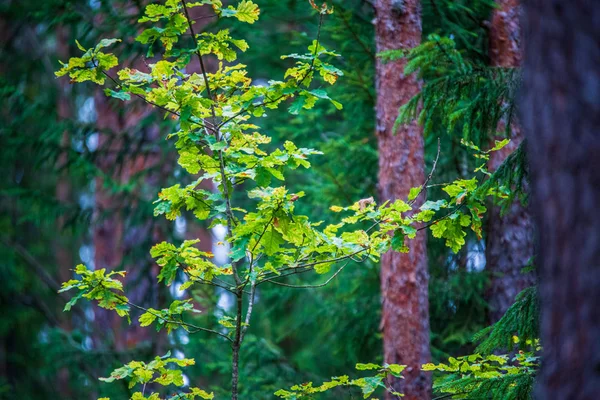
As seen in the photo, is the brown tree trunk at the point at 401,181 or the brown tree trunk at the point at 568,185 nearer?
the brown tree trunk at the point at 568,185

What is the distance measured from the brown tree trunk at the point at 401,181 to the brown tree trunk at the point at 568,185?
2880mm

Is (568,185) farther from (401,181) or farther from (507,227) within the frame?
(507,227)

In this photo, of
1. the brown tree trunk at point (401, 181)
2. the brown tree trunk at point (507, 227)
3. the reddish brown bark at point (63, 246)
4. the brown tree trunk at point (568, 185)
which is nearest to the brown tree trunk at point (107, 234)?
the reddish brown bark at point (63, 246)

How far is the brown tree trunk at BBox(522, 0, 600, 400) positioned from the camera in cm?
161

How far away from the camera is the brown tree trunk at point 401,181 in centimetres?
463

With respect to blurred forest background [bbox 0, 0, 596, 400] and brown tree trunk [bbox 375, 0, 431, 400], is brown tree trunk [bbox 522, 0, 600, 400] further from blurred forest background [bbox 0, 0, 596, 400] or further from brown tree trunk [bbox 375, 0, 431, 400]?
brown tree trunk [bbox 375, 0, 431, 400]

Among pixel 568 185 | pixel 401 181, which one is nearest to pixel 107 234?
pixel 401 181

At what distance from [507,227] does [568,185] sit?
4247mm

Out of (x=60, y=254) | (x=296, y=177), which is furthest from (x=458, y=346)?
(x=60, y=254)

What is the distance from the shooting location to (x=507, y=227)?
5715 mm

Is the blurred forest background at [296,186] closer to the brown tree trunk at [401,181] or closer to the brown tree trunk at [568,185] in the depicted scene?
the brown tree trunk at [401,181]

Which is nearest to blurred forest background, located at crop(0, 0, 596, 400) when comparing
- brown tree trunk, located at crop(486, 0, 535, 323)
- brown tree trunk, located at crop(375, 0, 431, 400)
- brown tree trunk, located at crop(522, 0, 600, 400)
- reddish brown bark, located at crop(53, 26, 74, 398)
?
brown tree trunk, located at crop(486, 0, 535, 323)

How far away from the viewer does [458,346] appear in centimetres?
611

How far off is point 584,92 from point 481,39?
4.72 m
